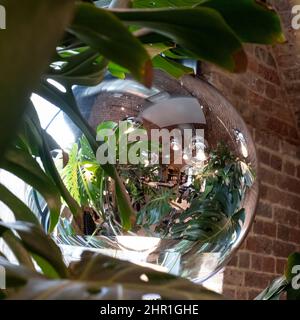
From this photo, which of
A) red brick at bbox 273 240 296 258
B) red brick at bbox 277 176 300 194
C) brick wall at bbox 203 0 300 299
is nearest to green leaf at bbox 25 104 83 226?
brick wall at bbox 203 0 300 299

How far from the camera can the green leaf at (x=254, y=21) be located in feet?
1.35

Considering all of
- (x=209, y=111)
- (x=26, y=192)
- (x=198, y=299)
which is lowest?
(x=198, y=299)

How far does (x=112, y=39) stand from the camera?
0.33m

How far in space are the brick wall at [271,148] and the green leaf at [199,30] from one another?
325 centimetres

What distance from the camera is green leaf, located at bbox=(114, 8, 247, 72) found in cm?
36

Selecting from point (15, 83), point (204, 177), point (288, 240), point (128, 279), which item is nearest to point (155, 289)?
point (128, 279)

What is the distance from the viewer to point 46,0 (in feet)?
0.67

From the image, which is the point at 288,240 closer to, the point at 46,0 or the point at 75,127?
the point at 75,127

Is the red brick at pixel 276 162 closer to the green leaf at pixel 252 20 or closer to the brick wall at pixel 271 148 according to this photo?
the brick wall at pixel 271 148

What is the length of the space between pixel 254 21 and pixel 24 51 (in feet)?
0.83

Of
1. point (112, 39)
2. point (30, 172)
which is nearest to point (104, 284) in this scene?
point (112, 39)

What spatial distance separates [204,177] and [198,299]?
417mm

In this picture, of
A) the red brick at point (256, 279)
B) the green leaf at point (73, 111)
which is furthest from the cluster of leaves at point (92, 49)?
the red brick at point (256, 279)

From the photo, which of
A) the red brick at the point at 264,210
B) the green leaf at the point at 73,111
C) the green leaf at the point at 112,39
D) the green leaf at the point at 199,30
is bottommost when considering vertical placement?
the green leaf at the point at 112,39
